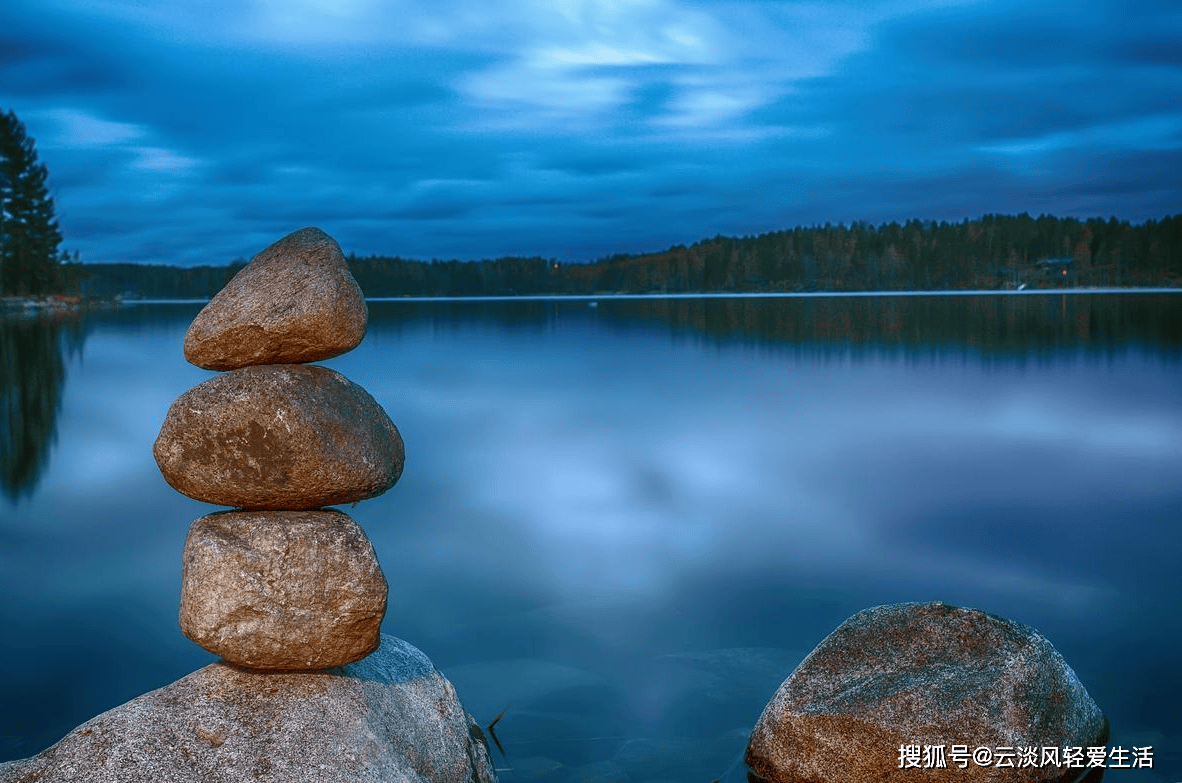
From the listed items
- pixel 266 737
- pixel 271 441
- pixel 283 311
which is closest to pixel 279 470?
pixel 271 441

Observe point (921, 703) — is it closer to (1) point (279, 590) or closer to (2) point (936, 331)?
(1) point (279, 590)

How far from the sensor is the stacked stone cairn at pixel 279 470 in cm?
785

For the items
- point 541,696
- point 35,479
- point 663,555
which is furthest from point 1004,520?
Answer: point 35,479

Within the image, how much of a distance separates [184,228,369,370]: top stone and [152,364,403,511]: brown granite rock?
207 millimetres

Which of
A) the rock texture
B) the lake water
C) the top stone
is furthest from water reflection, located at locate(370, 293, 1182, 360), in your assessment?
the top stone

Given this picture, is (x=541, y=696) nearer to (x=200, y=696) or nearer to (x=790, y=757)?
(x=790, y=757)

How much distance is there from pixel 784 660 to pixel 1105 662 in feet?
12.9

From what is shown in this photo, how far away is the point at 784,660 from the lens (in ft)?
40.4

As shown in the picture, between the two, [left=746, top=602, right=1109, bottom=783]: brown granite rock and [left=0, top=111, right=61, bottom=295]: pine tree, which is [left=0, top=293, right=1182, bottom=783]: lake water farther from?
[left=0, top=111, right=61, bottom=295]: pine tree

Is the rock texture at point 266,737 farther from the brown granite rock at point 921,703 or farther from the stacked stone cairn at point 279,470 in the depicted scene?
the brown granite rock at point 921,703

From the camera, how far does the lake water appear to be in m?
11.4

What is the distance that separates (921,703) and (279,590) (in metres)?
5.37

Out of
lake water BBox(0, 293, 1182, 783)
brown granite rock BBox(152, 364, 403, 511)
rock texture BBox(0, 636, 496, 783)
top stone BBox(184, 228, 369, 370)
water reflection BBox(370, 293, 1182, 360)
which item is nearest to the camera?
rock texture BBox(0, 636, 496, 783)

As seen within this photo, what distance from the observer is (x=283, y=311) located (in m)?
8.06
